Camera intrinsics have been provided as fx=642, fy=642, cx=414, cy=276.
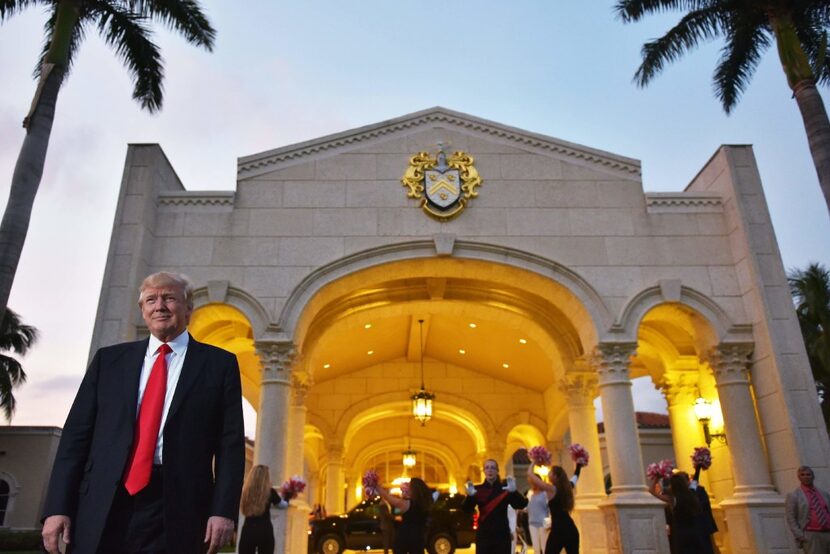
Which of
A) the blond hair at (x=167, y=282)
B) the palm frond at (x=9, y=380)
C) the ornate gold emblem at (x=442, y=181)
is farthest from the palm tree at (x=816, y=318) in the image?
the palm frond at (x=9, y=380)

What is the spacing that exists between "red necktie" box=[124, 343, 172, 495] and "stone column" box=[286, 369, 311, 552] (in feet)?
31.0

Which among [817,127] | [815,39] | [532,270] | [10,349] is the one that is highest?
[815,39]

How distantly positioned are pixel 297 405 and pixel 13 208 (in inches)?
274

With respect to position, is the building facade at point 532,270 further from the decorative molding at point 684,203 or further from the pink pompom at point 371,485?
the pink pompom at point 371,485

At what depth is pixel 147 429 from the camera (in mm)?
2873

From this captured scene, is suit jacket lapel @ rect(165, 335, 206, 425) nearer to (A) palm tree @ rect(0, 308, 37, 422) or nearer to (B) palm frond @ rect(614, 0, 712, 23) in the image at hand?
(B) palm frond @ rect(614, 0, 712, 23)

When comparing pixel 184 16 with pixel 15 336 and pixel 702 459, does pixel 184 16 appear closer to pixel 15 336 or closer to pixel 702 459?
pixel 702 459

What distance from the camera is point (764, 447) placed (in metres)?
12.3

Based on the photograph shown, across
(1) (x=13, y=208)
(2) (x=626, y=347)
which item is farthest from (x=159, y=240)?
(2) (x=626, y=347)

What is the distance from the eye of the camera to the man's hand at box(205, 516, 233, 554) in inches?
109

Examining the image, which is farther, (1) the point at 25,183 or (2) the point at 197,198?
(2) the point at 197,198

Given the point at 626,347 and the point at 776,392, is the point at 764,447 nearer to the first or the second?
the point at 776,392

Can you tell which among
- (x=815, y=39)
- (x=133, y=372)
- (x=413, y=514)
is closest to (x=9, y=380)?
(x=413, y=514)

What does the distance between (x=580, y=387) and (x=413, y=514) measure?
864cm
